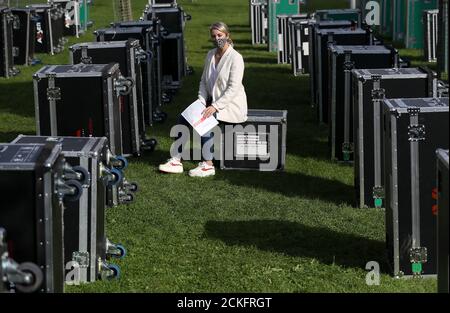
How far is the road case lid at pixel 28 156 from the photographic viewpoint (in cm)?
739

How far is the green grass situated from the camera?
9242 mm

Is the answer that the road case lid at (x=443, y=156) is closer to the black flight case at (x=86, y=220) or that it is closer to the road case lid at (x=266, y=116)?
the black flight case at (x=86, y=220)

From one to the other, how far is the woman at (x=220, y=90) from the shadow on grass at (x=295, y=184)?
1.27 feet

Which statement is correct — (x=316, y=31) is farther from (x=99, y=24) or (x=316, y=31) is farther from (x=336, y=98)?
(x=99, y=24)

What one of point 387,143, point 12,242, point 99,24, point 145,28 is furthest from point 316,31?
point 99,24

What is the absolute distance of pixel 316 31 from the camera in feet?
58.4

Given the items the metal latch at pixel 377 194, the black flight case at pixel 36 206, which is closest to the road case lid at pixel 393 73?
the metal latch at pixel 377 194

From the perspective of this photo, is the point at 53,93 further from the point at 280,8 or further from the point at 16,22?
the point at 280,8

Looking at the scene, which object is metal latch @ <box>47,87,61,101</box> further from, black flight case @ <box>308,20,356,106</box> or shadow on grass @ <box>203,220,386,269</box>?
black flight case @ <box>308,20,356,106</box>

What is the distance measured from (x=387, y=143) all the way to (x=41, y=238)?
3.37 meters

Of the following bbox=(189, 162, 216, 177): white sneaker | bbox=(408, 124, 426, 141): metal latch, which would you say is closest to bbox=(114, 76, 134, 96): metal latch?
bbox=(189, 162, 216, 177): white sneaker

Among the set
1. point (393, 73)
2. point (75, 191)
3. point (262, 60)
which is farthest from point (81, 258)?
point (262, 60)

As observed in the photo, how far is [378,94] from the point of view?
38.0 feet
